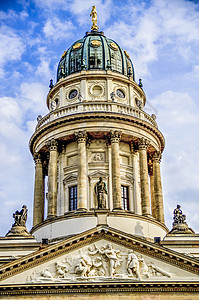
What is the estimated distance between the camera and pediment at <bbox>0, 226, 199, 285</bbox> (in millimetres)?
34688

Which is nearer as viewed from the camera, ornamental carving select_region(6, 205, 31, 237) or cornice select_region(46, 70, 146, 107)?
ornamental carving select_region(6, 205, 31, 237)

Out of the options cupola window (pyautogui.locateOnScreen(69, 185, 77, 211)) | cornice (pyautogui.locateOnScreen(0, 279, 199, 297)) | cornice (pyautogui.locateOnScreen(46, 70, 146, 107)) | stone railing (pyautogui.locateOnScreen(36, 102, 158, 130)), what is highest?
cornice (pyautogui.locateOnScreen(46, 70, 146, 107))

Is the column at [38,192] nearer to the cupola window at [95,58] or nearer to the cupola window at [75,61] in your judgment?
the cupola window at [75,61]

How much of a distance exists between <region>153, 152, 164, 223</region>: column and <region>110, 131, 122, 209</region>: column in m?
5.43

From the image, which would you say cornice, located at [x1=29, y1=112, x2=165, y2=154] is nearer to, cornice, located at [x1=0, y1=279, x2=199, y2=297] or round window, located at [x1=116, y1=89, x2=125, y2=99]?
round window, located at [x1=116, y1=89, x2=125, y2=99]

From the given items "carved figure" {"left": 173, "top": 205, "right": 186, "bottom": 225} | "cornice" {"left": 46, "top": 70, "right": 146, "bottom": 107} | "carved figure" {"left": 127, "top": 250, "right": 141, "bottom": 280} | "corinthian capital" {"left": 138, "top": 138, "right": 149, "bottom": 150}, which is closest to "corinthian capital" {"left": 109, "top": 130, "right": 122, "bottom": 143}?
"corinthian capital" {"left": 138, "top": 138, "right": 149, "bottom": 150}

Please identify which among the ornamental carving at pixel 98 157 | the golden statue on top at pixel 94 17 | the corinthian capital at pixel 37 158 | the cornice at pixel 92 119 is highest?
the golden statue on top at pixel 94 17

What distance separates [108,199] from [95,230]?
1101 centimetres

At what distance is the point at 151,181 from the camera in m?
53.4

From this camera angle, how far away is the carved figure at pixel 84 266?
34.7 meters

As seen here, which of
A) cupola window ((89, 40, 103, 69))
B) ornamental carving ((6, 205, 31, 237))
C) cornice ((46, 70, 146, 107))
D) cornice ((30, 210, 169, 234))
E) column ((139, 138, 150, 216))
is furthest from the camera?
cupola window ((89, 40, 103, 69))

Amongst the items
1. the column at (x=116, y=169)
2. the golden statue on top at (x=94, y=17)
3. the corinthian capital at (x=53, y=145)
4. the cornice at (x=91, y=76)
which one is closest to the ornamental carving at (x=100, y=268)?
the column at (x=116, y=169)

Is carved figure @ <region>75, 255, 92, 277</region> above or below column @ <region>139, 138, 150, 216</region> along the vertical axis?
below

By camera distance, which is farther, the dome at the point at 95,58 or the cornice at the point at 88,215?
the dome at the point at 95,58
